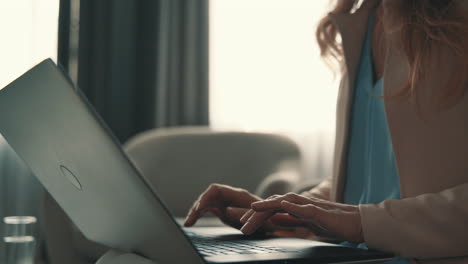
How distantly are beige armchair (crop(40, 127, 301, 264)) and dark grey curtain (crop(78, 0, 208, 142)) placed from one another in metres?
0.61

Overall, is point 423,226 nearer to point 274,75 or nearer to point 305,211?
point 305,211

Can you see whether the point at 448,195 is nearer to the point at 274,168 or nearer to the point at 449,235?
the point at 449,235

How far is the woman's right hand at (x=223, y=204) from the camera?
3.12 feet

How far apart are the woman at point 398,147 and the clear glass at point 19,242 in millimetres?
269

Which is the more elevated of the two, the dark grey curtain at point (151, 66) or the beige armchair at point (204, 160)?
the dark grey curtain at point (151, 66)

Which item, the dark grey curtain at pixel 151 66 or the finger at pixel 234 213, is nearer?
the finger at pixel 234 213

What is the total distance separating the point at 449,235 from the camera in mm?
744

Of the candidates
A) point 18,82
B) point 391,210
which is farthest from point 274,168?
point 18,82

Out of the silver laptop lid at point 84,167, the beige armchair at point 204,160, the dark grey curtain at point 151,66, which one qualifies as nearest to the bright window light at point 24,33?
the dark grey curtain at point 151,66

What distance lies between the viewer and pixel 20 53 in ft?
9.12

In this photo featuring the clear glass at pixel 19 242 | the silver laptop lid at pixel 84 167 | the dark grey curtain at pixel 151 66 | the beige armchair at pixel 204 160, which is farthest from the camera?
the dark grey curtain at pixel 151 66

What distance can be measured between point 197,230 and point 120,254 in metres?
0.29

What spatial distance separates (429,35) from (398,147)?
0.60 feet

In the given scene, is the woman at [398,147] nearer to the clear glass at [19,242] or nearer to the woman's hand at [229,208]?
the woman's hand at [229,208]
